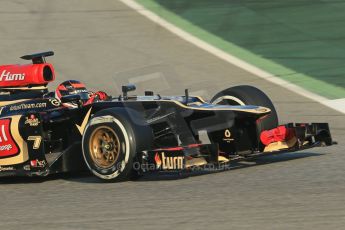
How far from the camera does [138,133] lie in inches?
357

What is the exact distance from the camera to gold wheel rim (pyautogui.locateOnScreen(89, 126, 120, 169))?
9.24 metres

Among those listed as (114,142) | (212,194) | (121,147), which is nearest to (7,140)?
(114,142)

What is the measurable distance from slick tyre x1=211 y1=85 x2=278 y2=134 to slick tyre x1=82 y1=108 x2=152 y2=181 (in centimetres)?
149

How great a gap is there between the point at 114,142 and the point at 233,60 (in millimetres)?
8683

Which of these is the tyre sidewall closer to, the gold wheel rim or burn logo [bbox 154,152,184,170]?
the gold wheel rim

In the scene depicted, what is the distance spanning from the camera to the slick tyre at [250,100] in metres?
9.99

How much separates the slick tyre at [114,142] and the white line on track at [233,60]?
18.2 ft

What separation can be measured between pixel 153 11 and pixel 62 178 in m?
11.8

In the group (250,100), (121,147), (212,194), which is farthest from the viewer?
(250,100)

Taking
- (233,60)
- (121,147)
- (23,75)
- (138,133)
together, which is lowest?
(121,147)

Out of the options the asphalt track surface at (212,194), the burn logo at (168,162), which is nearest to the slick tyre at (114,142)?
the asphalt track surface at (212,194)

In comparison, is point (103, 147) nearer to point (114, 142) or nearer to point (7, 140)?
point (114, 142)

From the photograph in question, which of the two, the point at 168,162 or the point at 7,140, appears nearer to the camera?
the point at 168,162

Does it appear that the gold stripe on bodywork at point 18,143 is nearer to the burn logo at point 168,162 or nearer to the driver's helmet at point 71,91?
the driver's helmet at point 71,91
